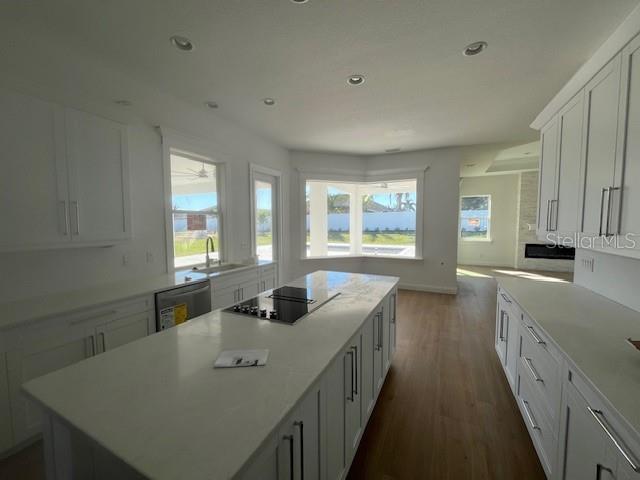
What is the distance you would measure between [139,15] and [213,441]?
253 centimetres

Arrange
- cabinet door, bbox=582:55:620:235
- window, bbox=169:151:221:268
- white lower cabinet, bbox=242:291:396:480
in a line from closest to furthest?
white lower cabinet, bbox=242:291:396:480 → cabinet door, bbox=582:55:620:235 → window, bbox=169:151:221:268

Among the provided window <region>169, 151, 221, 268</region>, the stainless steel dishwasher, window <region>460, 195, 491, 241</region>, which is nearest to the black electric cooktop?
the stainless steel dishwasher

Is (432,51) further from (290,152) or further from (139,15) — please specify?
(290,152)

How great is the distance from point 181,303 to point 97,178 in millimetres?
1237

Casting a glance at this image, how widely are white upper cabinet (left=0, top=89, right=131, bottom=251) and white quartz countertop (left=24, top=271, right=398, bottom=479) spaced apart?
53.9 inches

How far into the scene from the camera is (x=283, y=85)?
109 inches

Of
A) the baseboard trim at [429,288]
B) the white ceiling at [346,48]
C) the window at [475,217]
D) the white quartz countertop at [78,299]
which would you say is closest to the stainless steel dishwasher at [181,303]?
the white quartz countertop at [78,299]

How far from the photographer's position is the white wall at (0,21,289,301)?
1949mm

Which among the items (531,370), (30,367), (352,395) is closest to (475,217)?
(531,370)

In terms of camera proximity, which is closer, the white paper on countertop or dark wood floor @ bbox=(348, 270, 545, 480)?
the white paper on countertop

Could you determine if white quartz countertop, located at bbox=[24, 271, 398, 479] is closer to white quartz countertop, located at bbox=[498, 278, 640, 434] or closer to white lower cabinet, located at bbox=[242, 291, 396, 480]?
white lower cabinet, located at bbox=[242, 291, 396, 480]

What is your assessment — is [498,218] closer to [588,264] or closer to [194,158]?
[588,264]

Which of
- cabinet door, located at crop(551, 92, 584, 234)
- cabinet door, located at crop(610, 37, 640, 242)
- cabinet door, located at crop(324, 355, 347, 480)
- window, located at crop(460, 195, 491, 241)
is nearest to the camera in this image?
cabinet door, located at crop(324, 355, 347, 480)

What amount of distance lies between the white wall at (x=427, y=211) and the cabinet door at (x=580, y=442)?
4218 millimetres
